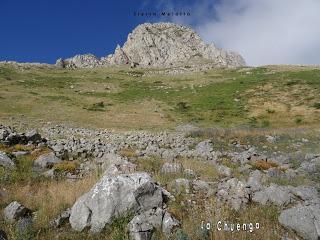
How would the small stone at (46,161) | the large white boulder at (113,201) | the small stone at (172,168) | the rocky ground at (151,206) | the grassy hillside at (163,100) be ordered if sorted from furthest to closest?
1. the grassy hillside at (163,100)
2. the small stone at (46,161)
3. the small stone at (172,168)
4. the large white boulder at (113,201)
5. the rocky ground at (151,206)

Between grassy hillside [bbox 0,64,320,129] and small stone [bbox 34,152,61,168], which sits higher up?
small stone [bbox 34,152,61,168]

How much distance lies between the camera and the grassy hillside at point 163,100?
49531 mm

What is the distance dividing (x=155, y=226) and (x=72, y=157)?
11012 mm

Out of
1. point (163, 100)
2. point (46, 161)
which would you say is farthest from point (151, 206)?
point (163, 100)

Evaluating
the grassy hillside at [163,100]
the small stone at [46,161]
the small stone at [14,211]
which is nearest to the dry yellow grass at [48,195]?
the small stone at [14,211]

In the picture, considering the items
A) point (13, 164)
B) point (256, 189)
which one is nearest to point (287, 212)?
point (256, 189)

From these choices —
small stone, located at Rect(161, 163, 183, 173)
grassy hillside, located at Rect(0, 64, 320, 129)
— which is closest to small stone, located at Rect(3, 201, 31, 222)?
small stone, located at Rect(161, 163, 183, 173)

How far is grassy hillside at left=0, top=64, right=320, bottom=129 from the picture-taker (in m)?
49.5

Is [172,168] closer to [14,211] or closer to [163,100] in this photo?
[14,211]

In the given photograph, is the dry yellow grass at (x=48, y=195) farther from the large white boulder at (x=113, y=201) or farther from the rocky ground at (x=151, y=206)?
the large white boulder at (x=113, y=201)

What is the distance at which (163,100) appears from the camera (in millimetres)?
65375

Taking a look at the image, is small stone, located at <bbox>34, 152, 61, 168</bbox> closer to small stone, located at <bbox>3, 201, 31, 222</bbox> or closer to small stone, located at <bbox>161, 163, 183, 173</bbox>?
small stone, located at <bbox>161, 163, 183, 173</bbox>

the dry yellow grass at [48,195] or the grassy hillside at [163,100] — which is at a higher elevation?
the dry yellow grass at [48,195]

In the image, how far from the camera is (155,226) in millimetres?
9234
